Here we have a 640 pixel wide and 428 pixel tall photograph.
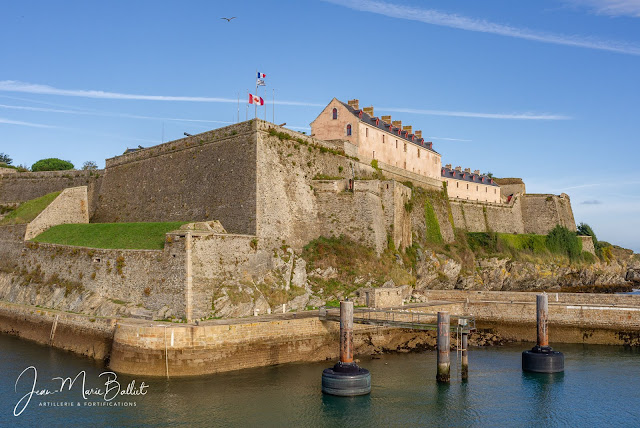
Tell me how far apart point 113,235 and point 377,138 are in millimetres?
21648

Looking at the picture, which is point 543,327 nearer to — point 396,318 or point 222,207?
point 396,318

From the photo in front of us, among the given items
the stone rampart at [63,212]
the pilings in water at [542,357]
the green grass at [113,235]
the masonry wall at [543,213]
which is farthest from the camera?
the masonry wall at [543,213]

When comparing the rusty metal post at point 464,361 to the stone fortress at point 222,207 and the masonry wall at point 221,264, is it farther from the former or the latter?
the masonry wall at point 221,264

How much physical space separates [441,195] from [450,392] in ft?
101

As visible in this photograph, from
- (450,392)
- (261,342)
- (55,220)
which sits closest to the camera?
(450,392)

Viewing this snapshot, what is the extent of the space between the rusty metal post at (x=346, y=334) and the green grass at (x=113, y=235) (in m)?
11.2

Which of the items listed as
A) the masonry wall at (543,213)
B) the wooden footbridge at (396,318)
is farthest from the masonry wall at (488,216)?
the wooden footbridge at (396,318)

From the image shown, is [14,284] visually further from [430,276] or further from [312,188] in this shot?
[430,276]

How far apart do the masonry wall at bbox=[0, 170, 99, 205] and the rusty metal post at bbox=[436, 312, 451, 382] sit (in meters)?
33.6

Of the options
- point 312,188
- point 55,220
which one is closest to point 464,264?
point 312,188

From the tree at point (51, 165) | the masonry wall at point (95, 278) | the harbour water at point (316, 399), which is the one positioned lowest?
the harbour water at point (316, 399)

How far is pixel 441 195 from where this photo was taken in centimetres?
5147

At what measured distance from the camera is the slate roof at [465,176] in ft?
202
